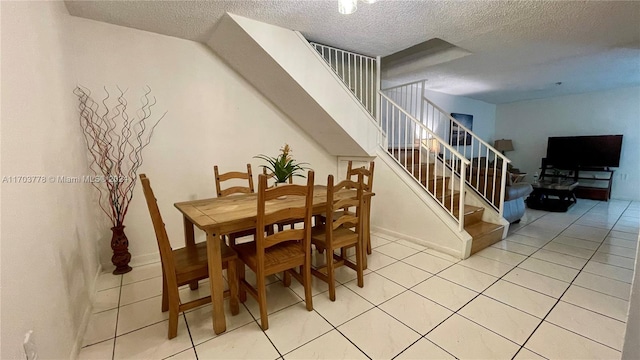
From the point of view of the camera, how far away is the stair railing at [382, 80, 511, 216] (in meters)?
3.47

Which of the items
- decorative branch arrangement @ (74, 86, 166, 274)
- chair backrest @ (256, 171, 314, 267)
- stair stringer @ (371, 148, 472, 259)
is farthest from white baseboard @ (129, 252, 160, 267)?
stair stringer @ (371, 148, 472, 259)

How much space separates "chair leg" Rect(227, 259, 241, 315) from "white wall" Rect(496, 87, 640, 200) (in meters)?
8.16

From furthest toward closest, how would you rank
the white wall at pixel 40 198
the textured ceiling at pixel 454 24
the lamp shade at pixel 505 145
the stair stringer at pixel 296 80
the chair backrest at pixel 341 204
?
the lamp shade at pixel 505 145 < the stair stringer at pixel 296 80 < the textured ceiling at pixel 454 24 < the chair backrest at pixel 341 204 < the white wall at pixel 40 198

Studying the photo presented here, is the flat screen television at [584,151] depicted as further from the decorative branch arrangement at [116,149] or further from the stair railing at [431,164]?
the decorative branch arrangement at [116,149]

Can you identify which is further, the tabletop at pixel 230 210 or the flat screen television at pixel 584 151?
the flat screen television at pixel 584 151

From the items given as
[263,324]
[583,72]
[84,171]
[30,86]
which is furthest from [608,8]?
[84,171]

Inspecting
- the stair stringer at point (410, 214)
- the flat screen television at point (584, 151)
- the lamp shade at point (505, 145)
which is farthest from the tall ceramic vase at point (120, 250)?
the flat screen television at point (584, 151)

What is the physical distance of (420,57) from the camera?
3852 mm

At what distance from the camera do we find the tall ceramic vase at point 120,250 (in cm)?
244

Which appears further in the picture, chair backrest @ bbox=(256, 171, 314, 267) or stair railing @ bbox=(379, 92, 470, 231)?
stair railing @ bbox=(379, 92, 470, 231)

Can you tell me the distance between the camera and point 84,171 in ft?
7.44

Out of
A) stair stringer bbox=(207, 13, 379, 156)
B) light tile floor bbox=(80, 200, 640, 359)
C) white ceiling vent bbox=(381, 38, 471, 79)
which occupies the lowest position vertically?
light tile floor bbox=(80, 200, 640, 359)

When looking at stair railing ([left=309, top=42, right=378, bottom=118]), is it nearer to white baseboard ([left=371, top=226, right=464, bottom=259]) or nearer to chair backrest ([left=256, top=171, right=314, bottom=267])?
white baseboard ([left=371, top=226, right=464, bottom=259])

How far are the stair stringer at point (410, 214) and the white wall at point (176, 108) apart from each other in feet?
5.50
